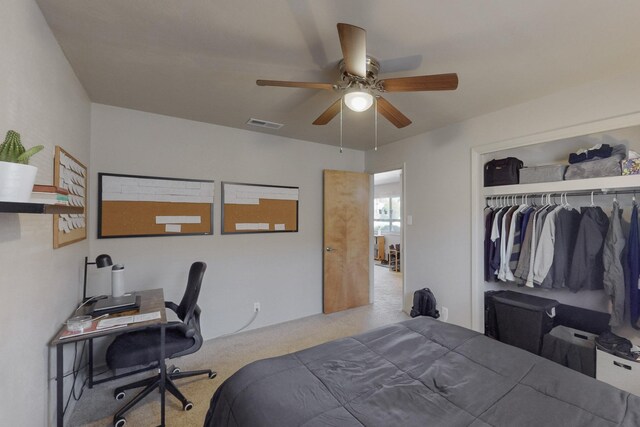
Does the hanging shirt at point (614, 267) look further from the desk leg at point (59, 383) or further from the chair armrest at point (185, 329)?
the desk leg at point (59, 383)

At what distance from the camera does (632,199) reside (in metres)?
2.27

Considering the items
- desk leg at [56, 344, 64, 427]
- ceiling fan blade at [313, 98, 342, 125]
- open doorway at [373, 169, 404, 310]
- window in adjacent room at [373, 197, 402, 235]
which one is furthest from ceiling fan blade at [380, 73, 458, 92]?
window in adjacent room at [373, 197, 402, 235]

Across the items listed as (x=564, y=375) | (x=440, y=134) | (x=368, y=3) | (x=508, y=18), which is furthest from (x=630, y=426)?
(x=440, y=134)

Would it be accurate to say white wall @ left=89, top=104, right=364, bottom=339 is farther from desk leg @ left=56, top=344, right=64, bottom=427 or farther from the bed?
the bed

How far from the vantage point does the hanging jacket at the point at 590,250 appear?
7.32 ft

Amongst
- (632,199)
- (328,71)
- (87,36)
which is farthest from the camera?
(632,199)

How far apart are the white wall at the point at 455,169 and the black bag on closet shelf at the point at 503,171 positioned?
17 cm

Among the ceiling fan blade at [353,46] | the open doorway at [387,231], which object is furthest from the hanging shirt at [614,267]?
the open doorway at [387,231]

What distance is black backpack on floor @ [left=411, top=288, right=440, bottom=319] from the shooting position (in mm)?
3197

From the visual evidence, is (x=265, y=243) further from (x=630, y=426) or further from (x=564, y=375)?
(x=630, y=426)

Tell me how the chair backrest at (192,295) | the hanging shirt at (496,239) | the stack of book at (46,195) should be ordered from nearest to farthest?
the stack of book at (46,195)
the chair backrest at (192,295)
the hanging shirt at (496,239)

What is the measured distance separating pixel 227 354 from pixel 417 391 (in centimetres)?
211

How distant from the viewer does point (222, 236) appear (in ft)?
10.3

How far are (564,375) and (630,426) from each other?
0.31 metres
